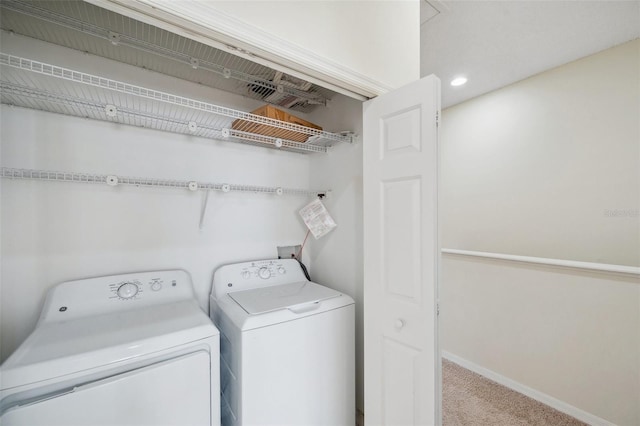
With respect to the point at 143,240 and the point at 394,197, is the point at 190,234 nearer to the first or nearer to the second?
the point at 143,240

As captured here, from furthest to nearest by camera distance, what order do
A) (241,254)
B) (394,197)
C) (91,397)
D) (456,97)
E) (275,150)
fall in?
1. (456,97)
2. (275,150)
3. (241,254)
4. (394,197)
5. (91,397)

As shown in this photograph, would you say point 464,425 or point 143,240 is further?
point 464,425

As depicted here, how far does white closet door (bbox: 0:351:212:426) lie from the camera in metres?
0.85

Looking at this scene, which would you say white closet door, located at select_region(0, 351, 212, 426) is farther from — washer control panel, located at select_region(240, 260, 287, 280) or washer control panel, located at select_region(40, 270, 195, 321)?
washer control panel, located at select_region(240, 260, 287, 280)

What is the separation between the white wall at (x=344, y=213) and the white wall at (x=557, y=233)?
1.35 meters

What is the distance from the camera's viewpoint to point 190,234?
1.74 metres

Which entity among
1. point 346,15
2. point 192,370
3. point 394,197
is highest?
point 346,15

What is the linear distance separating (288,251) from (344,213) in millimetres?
602

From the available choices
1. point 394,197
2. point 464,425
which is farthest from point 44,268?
point 464,425

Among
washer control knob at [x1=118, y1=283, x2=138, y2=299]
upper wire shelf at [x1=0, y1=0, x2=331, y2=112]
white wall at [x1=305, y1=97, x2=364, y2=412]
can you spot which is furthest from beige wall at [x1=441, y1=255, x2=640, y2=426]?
washer control knob at [x1=118, y1=283, x2=138, y2=299]

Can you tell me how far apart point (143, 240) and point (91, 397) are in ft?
2.84

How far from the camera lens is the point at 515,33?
1754 mm

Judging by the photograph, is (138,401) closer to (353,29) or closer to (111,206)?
(111,206)

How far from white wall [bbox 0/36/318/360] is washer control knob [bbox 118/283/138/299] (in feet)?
0.46
